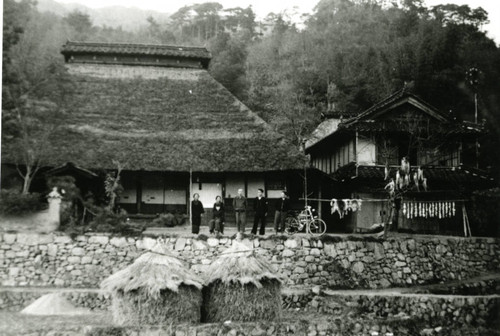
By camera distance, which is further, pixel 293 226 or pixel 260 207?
pixel 293 226

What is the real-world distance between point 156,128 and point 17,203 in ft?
26.5

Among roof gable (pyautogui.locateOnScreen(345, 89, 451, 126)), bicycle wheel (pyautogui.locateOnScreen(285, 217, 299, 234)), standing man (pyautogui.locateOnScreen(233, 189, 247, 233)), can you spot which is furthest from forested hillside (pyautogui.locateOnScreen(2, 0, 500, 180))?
bicycle wheel (pyautogui.locateOnScreen(285, 217, 299, 234))

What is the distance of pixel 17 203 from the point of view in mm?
17906

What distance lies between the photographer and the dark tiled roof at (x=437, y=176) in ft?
78.0

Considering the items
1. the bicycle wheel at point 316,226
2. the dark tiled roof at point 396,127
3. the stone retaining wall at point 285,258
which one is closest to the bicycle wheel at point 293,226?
the bicycle wheel at point 316,226

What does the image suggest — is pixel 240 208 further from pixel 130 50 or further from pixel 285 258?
pixel 130 50

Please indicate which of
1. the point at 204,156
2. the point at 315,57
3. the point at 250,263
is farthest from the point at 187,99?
the point at 315,57

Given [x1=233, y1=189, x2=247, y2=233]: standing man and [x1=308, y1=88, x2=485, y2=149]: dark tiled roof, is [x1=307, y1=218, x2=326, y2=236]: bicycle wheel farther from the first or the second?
[x1=308, y1=88, x2=485, y2=149]: dark tiled roof

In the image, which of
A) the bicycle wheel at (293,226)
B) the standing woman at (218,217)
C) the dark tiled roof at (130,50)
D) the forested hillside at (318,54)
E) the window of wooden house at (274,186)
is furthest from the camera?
the dark tiled roof at (130,50)

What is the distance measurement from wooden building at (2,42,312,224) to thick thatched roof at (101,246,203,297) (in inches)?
403

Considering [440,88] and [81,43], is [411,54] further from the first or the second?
[81,43]

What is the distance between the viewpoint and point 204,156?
23.3 m

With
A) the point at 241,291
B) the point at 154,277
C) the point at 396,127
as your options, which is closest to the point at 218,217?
the point at 241,291

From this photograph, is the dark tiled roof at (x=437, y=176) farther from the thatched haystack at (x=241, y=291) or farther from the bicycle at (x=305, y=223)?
the thatched haystack at (x=241, y=291)
